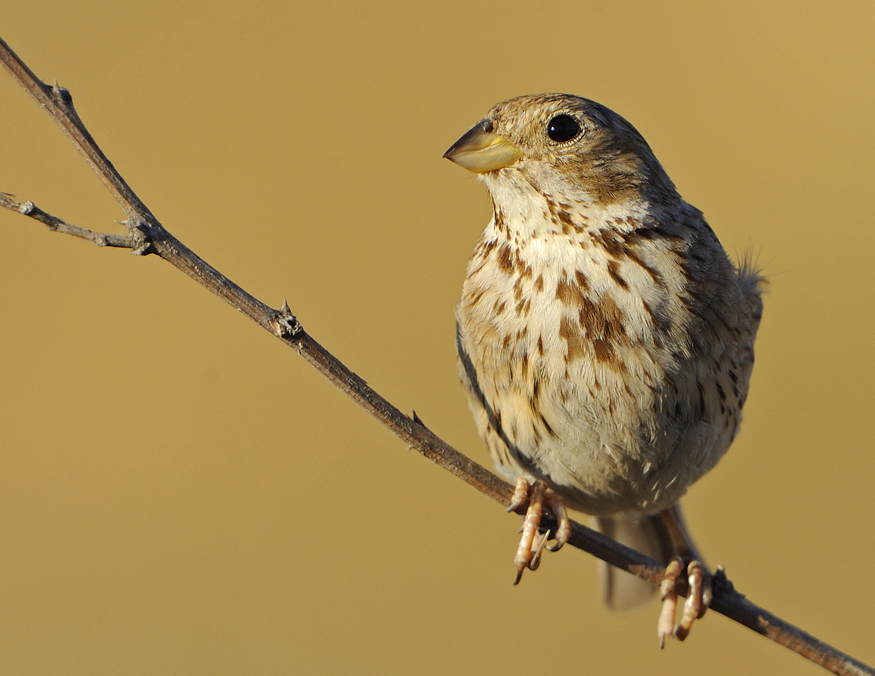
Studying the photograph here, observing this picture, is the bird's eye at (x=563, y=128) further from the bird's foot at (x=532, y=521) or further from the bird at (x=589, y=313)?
the bird's foot at (x=532, y=521)

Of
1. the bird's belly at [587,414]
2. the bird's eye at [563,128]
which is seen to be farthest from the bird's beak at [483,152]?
the bird's belly at [587,414]

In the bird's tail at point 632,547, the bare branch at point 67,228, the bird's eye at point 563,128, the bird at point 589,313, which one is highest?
the bird's eye at point 563,128

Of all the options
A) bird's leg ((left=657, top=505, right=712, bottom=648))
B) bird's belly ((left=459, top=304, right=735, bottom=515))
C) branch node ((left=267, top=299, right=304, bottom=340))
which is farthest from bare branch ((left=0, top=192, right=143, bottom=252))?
bird's leg ((left=657, top=505, right=712, bottom=648))

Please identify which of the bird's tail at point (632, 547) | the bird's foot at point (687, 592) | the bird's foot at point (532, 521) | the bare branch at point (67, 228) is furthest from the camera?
the bird's tail at point (632, 547)

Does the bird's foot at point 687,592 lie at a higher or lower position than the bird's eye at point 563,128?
lower

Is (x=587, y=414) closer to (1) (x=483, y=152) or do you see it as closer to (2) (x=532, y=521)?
(2) (x=532, y=521)

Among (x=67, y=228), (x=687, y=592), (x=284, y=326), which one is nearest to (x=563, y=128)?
(x=284, y=326)

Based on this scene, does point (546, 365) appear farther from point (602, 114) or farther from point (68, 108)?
point (68, 108)
